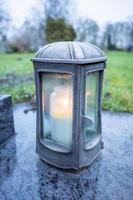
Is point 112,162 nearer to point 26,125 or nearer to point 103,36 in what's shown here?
A: point 26,125

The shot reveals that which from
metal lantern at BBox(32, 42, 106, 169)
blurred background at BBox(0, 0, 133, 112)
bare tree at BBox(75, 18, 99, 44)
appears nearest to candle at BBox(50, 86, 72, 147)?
metal lantern at BBox(32, 42, 106, 169)

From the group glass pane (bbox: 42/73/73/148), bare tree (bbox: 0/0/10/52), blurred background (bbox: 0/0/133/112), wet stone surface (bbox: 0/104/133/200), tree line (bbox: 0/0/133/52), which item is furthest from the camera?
tree line (bbox: 0/0/133/52)

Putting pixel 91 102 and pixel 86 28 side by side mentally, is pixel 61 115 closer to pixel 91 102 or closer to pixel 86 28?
pixel 91 102

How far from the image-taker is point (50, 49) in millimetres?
1901

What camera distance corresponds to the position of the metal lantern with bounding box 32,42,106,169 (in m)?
1.80

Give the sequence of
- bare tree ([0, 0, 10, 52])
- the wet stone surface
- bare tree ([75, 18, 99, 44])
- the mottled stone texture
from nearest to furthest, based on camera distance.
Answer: the wet stone surface, the mottled stone texture, bare tree ([0, 0, 10, 52]), bare tree ([75, 18, 99, 44])

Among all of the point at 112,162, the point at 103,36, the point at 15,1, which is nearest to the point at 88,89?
the point at 112,162

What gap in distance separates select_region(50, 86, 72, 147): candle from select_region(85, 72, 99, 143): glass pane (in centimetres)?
17

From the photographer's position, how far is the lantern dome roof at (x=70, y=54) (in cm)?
176

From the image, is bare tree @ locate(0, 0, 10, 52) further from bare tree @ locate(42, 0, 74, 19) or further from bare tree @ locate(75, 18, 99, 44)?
bare tree @ locate(75, 18, 99, 44)

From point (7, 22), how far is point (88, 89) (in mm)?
16541

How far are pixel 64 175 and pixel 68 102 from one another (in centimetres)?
69

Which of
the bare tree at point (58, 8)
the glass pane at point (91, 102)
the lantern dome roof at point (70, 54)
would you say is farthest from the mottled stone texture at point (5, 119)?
the bare tree at point (58, 8)

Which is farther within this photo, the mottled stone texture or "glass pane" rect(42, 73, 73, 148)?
the mottled stone texture
